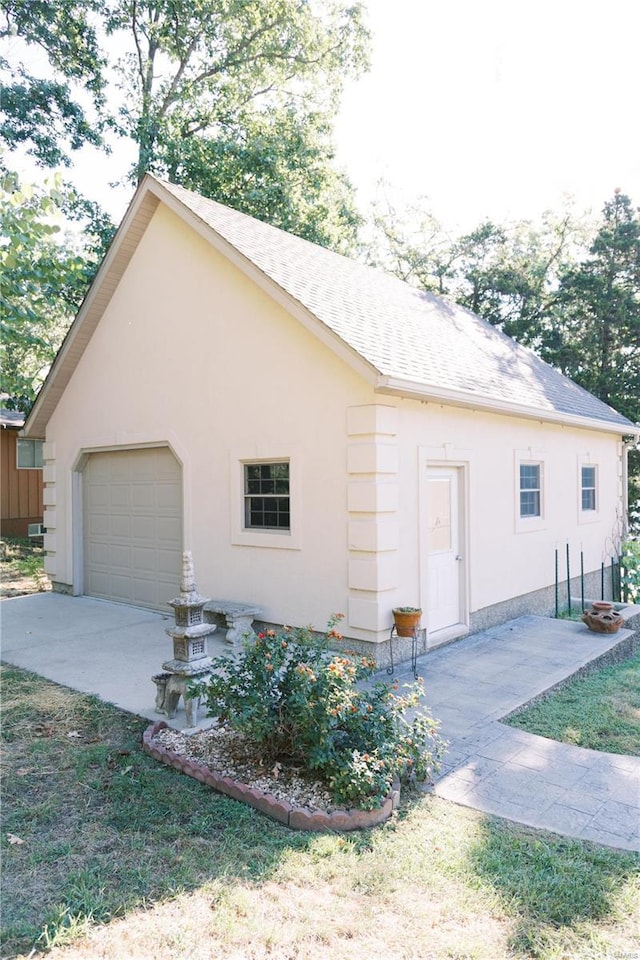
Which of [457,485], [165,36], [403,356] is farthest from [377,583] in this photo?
[165,36]

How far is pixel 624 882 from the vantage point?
314cm

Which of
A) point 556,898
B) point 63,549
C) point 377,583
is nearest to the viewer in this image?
point 556,898

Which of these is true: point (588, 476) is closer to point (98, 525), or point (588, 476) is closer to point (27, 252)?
point (98, 525)

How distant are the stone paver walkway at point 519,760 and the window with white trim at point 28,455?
14.5 m

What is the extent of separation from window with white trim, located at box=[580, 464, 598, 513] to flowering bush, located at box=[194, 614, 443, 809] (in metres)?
8.91

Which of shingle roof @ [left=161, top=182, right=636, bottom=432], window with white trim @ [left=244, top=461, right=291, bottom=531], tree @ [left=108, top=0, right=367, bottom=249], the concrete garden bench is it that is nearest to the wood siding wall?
tree @ [left=108, top=0, right=367, bottom=249]

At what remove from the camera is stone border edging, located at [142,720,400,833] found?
363 centimetres

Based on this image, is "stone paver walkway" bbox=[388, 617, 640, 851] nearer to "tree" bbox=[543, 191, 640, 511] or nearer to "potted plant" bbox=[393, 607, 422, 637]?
"potted plant" bbox=[393, 607, 422, 637]

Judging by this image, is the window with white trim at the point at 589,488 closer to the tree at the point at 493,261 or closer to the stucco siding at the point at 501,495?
the stucco siding at the point at 501,495

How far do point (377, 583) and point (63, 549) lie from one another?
6844 mm

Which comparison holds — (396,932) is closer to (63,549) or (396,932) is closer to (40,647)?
(40,647)

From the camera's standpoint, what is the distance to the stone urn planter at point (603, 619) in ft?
27.0

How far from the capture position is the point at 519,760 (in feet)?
15.1

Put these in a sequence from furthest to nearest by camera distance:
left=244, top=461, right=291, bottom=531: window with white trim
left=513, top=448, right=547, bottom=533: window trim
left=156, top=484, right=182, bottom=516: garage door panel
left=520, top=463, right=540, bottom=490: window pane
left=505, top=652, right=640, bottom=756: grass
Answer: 1. left=520, top=463, right=540, bottom=490: window pane
2. left=513, top=448, right=547, bottom=533: window trim
3. left=156, top=484, right=182, bottom=516: garage door panel
4. left=244, top=461, right=291, bottom=531: window with white trim
5. left=505, top=652, right=640, bottom=756: grass
